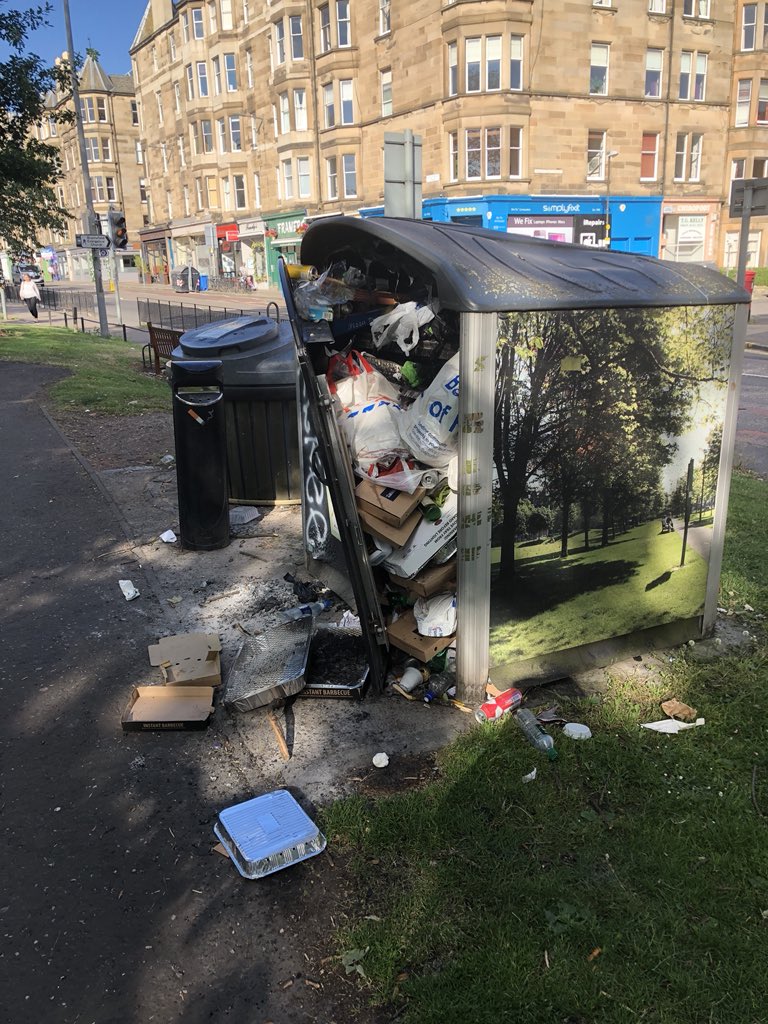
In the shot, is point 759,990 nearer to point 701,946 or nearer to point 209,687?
point 701,946

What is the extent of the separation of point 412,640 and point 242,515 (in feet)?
10.0

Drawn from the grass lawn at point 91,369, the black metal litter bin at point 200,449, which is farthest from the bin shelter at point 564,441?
the grass lawn at point 91,369

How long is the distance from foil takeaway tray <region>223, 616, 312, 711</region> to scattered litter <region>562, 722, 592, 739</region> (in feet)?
4.14

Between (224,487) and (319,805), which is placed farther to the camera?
(224,487)

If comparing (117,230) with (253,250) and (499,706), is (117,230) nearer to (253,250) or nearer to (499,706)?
(499,706)

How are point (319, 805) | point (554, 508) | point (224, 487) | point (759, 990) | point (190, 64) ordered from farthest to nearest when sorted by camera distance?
point (190, 64) < point (224, 487) < point (554, 508) < point (319, 805) < point (759, 990)

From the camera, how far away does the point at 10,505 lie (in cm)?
682

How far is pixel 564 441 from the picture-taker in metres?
3.51

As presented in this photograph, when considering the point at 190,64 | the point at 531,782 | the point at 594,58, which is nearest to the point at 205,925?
the point at 531,782

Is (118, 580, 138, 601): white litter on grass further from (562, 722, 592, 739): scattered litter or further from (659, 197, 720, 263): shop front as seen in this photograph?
(659, 197, 720, 263): shop front

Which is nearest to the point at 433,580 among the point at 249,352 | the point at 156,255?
the point at 249,352

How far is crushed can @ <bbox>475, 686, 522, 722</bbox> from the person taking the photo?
3537 millimetres

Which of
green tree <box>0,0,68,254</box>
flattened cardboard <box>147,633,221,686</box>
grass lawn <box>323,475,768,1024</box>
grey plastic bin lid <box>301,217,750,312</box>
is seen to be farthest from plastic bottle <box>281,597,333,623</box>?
green tree <box>0,0,68,254</box>

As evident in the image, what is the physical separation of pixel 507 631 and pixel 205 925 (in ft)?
5.88
